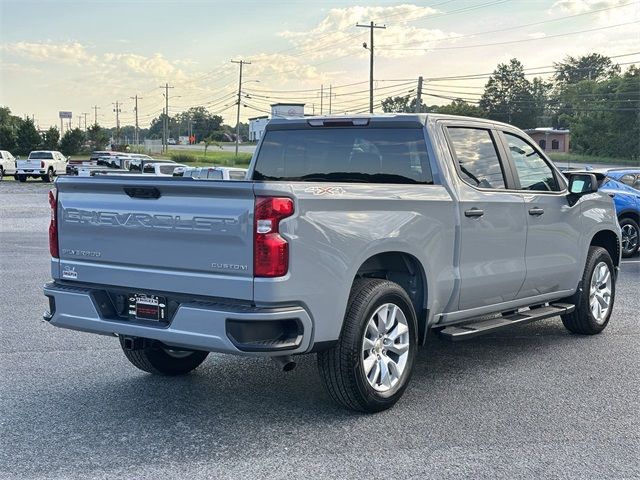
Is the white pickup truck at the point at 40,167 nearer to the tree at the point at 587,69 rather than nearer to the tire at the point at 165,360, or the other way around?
the tire at the point at 165,360

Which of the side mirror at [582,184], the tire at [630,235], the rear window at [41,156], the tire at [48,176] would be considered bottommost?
the tire at [48,176]

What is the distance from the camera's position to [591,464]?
4.31m

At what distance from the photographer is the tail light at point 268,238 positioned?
4.38 meters

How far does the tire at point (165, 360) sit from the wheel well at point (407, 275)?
5.34 ft

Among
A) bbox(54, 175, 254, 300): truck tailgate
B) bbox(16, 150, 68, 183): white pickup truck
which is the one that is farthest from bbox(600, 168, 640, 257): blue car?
bbox(16, 150, 68, 183): white pickup truck

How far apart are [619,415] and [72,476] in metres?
3.51

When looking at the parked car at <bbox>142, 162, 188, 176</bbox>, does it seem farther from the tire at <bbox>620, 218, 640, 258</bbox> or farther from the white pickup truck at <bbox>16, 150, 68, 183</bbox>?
the tire at <bbox>620, 218, 640, 258</bbox>

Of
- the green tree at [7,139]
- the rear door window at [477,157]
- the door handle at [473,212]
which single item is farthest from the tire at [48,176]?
the green tree at [7,139]

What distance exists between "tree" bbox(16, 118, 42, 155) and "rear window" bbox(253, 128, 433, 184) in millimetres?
87798

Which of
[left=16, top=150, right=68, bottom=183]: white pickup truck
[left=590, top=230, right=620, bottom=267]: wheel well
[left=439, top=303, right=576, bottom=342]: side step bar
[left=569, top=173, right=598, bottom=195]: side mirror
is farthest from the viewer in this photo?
[left=16, top=150, right=68, bottom=183]: white pickup truck

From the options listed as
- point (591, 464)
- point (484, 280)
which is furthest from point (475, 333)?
point (591, 464)

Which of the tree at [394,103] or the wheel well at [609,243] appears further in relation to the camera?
the tree at [394,103]

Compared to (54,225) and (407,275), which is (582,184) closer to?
(407,275)

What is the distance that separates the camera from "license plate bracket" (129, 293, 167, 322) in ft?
15.7
